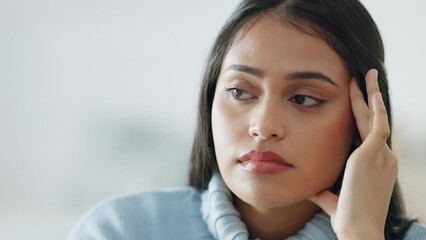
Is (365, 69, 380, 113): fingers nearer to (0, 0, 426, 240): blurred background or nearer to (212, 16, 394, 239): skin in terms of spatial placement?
(212, 16, 394, 239): skin

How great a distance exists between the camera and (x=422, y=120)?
5.80 feet

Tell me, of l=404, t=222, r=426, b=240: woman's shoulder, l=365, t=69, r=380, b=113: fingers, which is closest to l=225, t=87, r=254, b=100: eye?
l=365, t=69, r=380, b=113: fingers

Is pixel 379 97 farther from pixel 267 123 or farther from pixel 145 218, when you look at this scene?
pixel 145 218

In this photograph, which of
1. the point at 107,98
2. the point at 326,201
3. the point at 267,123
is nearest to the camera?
the point at 267,123

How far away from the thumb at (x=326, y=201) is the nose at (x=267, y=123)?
0.56ft

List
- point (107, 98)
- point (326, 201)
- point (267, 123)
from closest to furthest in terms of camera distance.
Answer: point (267, 123), point (326, 201), point (107, 98)

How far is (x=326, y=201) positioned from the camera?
128cm

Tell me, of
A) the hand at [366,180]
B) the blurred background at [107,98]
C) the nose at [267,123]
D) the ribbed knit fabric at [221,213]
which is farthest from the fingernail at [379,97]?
the blurred background at [107,98]

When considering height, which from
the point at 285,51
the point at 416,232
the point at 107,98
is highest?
the point at 285,51

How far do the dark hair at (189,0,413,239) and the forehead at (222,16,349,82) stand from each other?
0.04 ft

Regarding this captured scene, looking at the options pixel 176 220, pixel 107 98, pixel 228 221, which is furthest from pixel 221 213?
pixel 107 98

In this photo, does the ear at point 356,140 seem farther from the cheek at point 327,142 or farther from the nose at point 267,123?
the nose at point 267,123

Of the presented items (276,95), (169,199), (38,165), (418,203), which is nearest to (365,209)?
(276,95)

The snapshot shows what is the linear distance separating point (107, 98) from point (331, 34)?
677 mm
